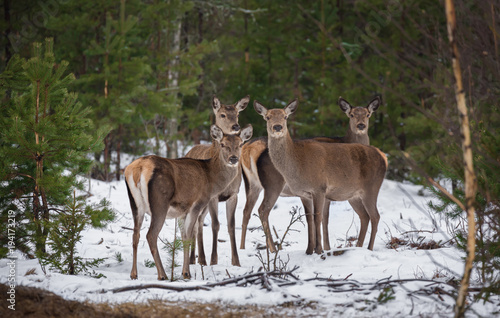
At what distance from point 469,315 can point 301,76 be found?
1584cm

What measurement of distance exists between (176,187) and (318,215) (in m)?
2.42

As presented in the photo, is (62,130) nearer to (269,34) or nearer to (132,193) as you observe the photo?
(132,193)

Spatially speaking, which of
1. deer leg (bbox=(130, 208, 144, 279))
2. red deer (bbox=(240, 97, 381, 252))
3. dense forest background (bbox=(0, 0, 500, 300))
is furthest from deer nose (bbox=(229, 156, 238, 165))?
dense forest background (bbox=(0, 0, 500, 300))

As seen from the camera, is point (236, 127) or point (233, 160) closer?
point (233, 160)

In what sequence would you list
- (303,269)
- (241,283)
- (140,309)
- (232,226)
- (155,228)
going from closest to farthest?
1. (140,309)
2. (241,283)
3. (155,228)
4. (303,269)
5. (232,226)

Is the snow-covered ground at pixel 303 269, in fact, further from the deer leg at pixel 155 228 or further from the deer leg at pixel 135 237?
the deer leg at pixel 155 228

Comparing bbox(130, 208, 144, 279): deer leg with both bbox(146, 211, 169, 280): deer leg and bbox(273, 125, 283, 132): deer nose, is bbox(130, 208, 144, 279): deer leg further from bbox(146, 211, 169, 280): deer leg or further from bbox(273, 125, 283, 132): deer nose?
bbox(273, 125, 283, 132): deer nose

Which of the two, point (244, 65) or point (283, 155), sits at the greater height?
point (244, 65)

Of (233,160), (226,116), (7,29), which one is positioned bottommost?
(233,160)

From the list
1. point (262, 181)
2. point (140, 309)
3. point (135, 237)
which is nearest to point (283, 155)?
point (262, 181)

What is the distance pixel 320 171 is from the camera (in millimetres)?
8773

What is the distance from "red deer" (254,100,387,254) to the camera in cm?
869

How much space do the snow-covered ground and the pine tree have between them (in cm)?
66

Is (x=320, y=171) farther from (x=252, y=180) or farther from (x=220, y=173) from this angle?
(x=220, y=173)
